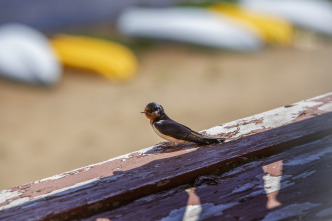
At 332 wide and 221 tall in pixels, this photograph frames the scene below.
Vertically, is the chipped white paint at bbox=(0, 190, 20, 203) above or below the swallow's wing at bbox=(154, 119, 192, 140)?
below

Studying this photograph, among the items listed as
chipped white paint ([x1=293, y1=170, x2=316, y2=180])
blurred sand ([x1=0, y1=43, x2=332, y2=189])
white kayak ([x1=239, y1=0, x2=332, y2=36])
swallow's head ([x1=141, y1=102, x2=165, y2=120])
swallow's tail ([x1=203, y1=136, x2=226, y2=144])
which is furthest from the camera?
white kayak ([x1=239, y1=0, x2=332, y2=36])

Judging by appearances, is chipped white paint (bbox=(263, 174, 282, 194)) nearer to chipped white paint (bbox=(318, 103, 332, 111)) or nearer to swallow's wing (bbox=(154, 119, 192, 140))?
swallow's wing (bbox=(154, 119, 192, 140))

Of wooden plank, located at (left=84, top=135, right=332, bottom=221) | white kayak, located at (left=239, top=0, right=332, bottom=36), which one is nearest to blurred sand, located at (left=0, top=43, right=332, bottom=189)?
white kayak, located at (left=239, top=0, right=332, bottom=36)

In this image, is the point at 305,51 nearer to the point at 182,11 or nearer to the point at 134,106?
the point at 182,11

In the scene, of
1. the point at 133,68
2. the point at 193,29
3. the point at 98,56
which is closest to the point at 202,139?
the point at 133,68

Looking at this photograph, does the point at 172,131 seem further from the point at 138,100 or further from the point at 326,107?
the point at 138,100
